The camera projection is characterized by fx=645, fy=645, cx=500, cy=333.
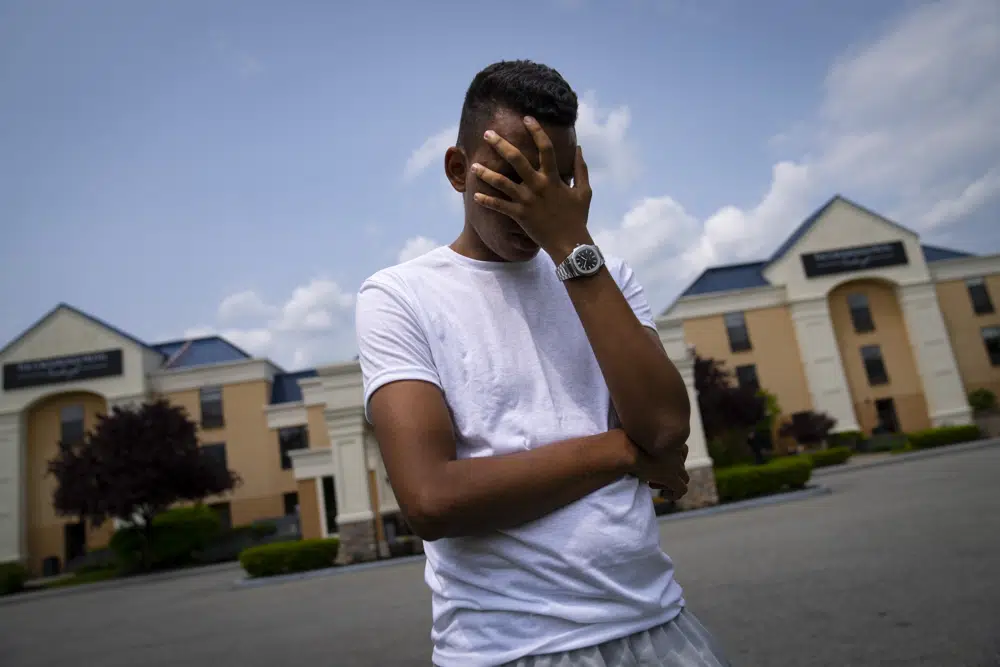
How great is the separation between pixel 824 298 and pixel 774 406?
6474mm

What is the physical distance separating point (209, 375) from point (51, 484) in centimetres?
875

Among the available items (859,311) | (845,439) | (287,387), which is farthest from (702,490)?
(287,387)

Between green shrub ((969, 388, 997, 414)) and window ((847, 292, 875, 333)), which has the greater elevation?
window ((847, 292, 875, 333))

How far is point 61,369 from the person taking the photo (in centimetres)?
3177

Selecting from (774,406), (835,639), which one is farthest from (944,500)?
(774,406)

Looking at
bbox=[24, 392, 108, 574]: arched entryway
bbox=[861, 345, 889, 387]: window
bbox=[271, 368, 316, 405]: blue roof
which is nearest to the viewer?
bbox=[24, 392, 108, 574]: arched entryway

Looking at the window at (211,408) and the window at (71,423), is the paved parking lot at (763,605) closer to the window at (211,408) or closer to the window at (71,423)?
the window at (211,408)

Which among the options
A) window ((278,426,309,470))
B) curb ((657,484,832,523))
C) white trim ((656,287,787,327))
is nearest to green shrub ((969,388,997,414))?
white trim ((656,287,787,327))

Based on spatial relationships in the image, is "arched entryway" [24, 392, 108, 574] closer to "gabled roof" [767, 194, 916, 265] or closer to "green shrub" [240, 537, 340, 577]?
"green shrub" [240, 537, 340, 577]

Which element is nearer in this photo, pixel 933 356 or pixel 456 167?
pixel 456 167

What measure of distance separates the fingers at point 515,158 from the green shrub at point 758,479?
55.5 feet

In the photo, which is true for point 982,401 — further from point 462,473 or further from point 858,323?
point 462,473

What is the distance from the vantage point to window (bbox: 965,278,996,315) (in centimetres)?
3431

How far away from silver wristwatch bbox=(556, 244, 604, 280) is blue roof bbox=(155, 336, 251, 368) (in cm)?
3704
